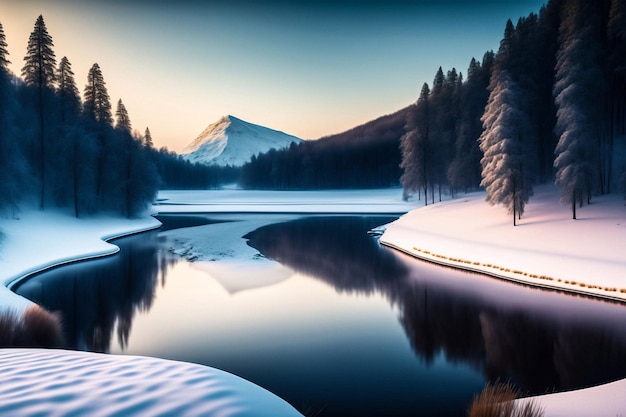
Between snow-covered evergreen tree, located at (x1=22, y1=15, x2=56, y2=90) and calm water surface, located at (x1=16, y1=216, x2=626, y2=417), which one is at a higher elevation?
snow-covered evergreen tree, located at (x1=22, y1=15, x2=56, y2=90)

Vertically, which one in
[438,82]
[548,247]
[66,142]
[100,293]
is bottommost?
[100,293]

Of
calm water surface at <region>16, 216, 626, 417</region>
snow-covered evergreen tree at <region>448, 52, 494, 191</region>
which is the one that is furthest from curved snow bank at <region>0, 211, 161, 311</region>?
snow-covered evergreen tree at <region>448, 52, 494, 191</region>

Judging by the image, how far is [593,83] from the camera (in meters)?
32.1

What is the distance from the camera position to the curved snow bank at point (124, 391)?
4.69m

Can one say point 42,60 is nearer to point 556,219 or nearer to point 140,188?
point 140,188

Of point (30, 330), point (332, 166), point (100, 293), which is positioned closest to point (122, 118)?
point (100, 293)

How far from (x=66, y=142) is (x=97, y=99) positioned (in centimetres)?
1210

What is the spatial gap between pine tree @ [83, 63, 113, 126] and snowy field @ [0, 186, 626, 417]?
15.5 m

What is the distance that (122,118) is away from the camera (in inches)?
2141

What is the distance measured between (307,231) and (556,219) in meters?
24.8

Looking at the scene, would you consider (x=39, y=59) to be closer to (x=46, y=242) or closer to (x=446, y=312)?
(x=46, y=242)

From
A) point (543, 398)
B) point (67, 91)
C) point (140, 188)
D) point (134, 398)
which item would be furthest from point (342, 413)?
point (67, 91)

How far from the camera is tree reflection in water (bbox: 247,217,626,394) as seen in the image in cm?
1051

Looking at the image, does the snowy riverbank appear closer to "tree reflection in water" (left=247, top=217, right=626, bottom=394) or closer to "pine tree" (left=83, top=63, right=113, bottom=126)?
"tree reflection in water" (left=247, top=217, right=626, bottom=394)
